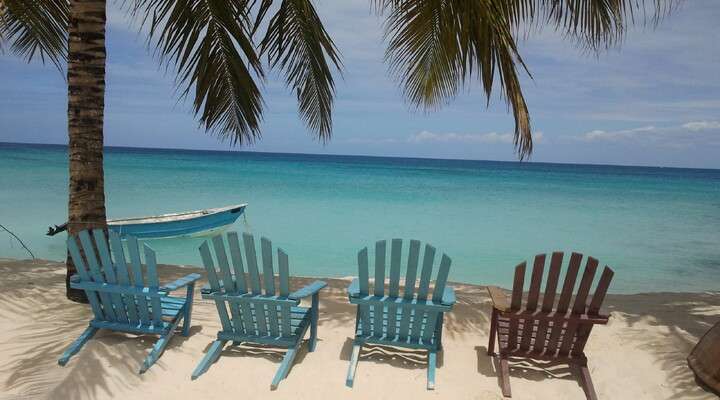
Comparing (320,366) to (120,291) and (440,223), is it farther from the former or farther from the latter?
(440,223)

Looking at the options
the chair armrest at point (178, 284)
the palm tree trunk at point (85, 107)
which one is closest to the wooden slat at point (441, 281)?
the chair armrest at point (178, 284)

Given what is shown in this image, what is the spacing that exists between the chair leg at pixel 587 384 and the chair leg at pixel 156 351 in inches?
115

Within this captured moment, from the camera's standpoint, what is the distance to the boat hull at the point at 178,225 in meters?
10.1

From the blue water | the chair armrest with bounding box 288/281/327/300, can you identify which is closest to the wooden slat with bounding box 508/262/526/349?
the chair armrest with bounding box 288/281/327/300

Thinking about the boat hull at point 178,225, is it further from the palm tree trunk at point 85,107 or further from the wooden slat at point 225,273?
the wooden slat at point 225,273

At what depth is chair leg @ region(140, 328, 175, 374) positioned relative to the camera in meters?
3.56

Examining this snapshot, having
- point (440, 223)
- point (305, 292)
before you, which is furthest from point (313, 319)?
point (440, 223)

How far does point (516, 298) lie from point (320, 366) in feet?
4.84

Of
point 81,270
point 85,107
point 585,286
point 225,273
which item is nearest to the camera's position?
point 585,286

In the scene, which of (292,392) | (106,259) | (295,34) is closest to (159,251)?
(295,34)

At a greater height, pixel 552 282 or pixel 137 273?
pixel 552 282

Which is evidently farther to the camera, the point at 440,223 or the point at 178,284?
the point at 440,223

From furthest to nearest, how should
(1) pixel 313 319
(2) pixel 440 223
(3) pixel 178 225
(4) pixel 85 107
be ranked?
(2) pixel 440 223, (3) pixel 178 225, (4) pixel 85 107, (1) pixel 313 319

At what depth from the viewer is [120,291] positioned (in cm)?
362
